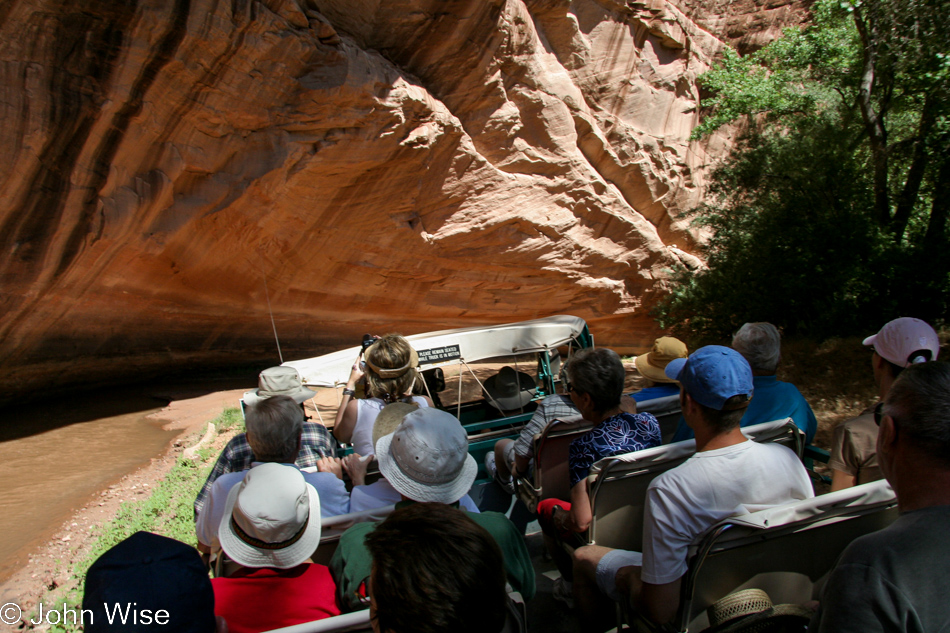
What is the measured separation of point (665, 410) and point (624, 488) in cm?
130

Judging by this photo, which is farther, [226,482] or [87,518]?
[87,518]

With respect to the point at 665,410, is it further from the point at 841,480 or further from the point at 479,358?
the point at 479,358

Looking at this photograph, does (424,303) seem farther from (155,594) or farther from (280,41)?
(155,594)

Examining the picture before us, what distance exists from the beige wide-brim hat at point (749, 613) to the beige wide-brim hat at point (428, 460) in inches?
37.8

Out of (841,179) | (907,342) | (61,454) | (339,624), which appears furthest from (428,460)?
(841,179)

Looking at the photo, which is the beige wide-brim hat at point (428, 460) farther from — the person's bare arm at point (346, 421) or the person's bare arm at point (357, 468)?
the person's bare arm at point (346, 421)

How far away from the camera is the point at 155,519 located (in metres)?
5.31

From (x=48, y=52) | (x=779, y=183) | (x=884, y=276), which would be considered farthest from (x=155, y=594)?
(x=779, y=183)

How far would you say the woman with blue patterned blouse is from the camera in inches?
97.6

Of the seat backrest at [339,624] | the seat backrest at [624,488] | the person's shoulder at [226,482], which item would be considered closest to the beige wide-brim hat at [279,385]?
the person's shoulder at [226,482]

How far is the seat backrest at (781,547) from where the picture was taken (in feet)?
5.79

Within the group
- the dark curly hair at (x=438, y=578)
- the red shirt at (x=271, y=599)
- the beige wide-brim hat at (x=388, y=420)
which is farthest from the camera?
the beige wide-brim hat at (x=388, y=420)

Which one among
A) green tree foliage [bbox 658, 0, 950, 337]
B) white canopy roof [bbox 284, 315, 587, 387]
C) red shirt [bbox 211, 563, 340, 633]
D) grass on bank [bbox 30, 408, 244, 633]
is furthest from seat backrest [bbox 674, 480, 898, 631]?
green tree foliage [bbox 658, 0, 950, 337]

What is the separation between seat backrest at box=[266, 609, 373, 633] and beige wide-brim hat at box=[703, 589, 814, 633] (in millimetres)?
1078
